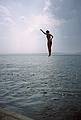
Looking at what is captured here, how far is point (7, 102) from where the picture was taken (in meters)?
16.9

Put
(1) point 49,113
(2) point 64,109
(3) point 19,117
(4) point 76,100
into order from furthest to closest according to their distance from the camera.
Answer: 1. (4) point 76,100
2. (2) point 64,109
3. (1) point 49,113
4. (3) point 19,117

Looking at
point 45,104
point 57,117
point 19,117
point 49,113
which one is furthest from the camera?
point 45,104

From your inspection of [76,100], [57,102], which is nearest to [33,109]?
[57,102]

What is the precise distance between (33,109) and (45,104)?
238 cm

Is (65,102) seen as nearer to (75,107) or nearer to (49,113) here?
(75,107)

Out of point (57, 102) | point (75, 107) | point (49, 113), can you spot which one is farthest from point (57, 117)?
point (57, 102)

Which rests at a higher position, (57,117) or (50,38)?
(50,38)

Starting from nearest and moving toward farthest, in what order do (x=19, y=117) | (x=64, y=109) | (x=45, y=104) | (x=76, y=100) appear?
(x=19, y=117), (x=64, y=109), (x=45, y=104), (x=76, y=100)

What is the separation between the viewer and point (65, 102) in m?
17.7

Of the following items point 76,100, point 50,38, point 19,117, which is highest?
point 50,38

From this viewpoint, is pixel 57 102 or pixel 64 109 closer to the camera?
pixel 64 109

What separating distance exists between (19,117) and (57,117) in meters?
8.59

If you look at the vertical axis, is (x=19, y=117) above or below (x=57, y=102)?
above

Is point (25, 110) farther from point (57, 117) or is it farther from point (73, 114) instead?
point (73, 114)
